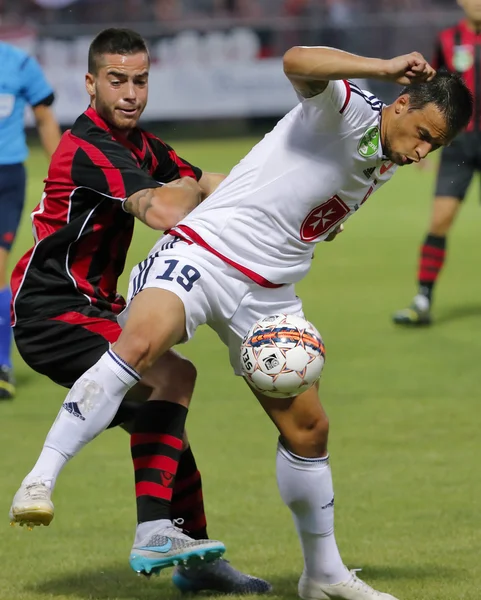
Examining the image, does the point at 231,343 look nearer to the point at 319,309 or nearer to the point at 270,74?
the point at 319,309

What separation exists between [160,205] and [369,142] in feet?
2.60

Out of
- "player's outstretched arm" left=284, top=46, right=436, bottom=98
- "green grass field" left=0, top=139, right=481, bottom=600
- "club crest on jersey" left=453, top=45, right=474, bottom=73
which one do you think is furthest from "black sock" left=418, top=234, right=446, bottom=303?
→ "player's outstretched arm" left=284, top=46, right=436, bottom=98

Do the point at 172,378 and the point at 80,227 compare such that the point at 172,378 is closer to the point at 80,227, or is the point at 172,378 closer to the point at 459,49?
→ the point at 80,227

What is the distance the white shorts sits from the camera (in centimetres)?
462

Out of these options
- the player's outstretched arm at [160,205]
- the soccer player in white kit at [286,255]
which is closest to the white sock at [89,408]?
the soccer player in white kit at [286,255]

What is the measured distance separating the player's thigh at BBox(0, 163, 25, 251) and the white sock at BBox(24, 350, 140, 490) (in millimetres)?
4233

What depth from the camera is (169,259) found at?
15.5ft

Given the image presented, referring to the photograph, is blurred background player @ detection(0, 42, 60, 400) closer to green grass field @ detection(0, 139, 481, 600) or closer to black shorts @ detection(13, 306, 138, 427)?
green grass field @ detection(0, 139, 481, 600)

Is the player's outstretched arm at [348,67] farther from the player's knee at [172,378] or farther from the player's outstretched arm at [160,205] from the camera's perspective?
the player's knee at [172,378]

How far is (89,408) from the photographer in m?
4.47

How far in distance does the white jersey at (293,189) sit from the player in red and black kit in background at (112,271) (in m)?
0.19

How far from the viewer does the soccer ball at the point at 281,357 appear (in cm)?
448

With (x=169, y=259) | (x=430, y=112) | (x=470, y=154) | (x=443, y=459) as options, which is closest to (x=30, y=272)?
(x=169, y=259)

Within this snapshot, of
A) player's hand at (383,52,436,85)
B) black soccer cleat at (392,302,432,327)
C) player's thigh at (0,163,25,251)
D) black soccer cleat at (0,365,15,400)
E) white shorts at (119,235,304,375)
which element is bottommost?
black soccer cleat at (392,302,432,327)
